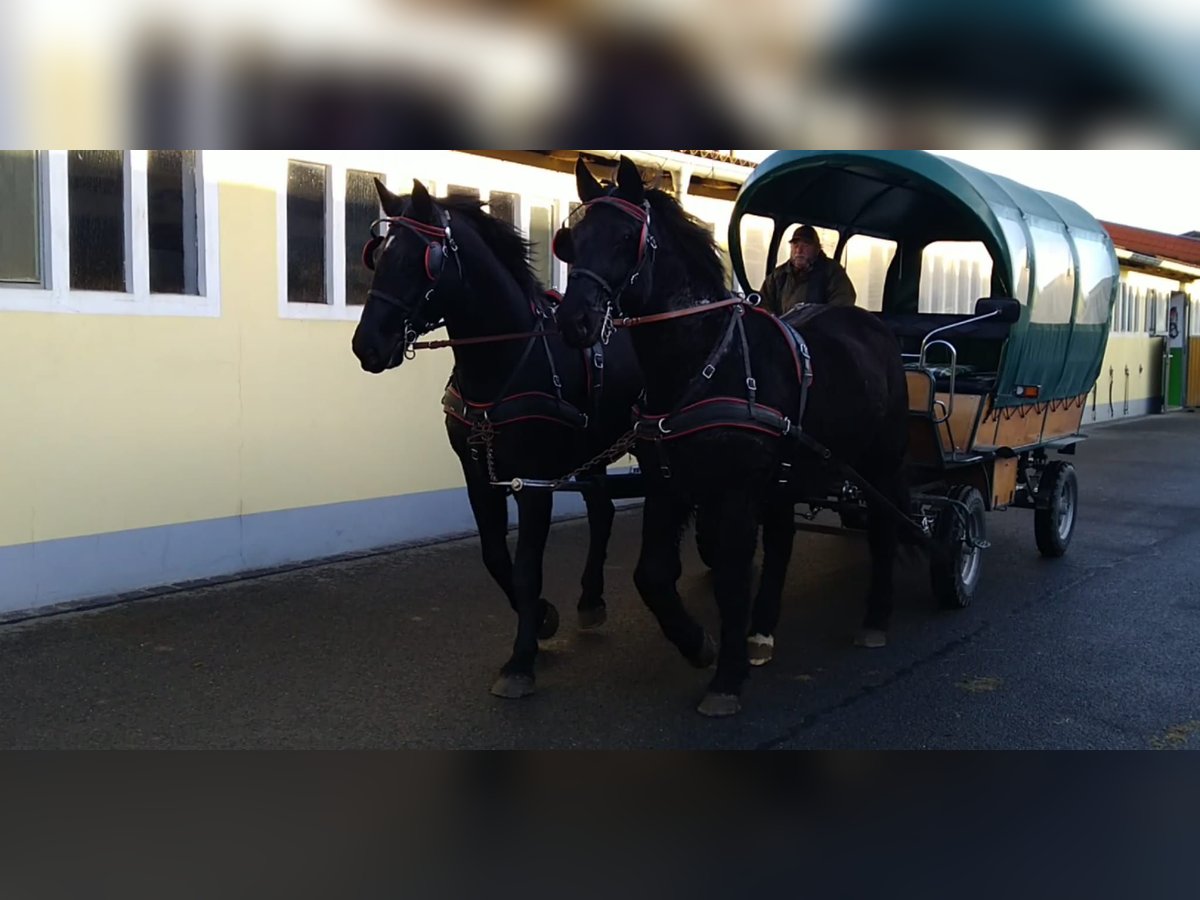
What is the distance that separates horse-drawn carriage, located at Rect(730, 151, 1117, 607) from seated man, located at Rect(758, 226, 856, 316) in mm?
391

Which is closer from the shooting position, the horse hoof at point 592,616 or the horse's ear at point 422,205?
the horse's ear at point 422,205

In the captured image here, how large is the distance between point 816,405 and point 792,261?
1992 millimetres

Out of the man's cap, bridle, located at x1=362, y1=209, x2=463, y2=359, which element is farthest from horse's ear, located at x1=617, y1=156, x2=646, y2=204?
the man's cap

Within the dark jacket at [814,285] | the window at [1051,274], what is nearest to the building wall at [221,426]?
the dark jacket at [814,285]

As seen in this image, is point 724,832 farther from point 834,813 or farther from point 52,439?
point 52,439

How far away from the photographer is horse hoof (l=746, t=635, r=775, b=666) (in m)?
5.65

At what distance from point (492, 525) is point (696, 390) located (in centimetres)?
132

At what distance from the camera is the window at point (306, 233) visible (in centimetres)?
777

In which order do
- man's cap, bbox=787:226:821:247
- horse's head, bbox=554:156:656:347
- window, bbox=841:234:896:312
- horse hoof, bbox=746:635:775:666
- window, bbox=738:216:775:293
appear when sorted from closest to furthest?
horse's head, bbox=554:156:656:347 → horse hoof, bbox=746:635:775:666 → man's cap, bbox=787:226:821:247 → window, bbox=841:234:896:312 → window, bbox=738:216:775:293

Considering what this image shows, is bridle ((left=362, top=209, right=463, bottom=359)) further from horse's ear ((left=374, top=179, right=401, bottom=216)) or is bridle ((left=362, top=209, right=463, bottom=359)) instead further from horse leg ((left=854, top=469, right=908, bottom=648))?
horse leg ((left=854, top=469, right=908, bottom=648))

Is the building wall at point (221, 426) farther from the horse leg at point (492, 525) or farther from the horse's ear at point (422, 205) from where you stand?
the horse's ear at point (422, 205)

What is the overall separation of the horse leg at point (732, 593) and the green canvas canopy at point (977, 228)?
233cm

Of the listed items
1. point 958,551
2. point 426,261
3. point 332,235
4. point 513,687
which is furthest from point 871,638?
point 332,235

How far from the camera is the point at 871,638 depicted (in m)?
6.00
